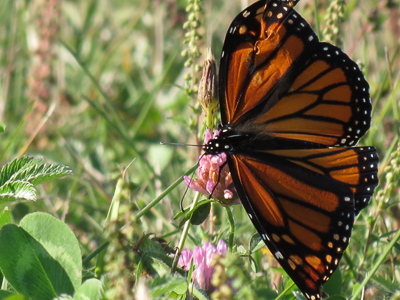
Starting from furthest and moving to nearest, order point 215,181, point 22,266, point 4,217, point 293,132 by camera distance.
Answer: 1. point 293,132
2. point 215,181
3. point 4,217
4. point 22,266

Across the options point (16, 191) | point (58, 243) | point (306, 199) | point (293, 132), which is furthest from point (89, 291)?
point (293, 132)

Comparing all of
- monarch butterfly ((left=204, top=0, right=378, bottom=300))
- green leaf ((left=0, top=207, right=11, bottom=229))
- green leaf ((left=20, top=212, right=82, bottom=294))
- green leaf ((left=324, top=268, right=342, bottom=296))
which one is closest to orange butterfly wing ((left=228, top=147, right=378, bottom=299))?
monarch butterfly ((left=204, top=0, right=378, bottom=300))

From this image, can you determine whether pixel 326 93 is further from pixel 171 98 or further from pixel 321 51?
pixel 171 98

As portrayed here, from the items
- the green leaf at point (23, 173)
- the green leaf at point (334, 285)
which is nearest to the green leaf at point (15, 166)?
the green leaf at point (23, 173)

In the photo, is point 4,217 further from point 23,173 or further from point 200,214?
point 200,214

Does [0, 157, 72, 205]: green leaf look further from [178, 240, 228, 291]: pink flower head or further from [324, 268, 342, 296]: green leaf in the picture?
[324, 268, 342, 296]: green leaf

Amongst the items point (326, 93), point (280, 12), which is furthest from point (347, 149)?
point (280, 12)
